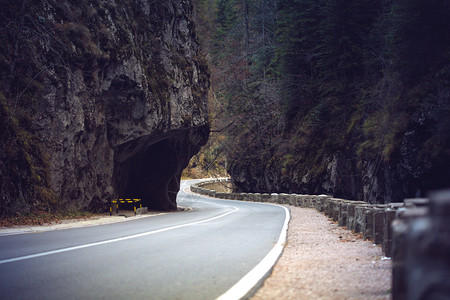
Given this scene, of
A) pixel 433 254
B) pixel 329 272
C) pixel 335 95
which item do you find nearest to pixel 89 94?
pixel 329 272

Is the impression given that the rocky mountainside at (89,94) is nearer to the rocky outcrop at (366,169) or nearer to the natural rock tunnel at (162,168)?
the natural rock tunnel at (162,168)

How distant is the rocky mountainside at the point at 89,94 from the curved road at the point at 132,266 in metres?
7.26

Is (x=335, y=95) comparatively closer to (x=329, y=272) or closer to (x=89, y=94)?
(x=89, y=94)

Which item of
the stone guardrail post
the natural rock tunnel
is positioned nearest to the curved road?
the stone guardrail post

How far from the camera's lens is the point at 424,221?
239 centimetres

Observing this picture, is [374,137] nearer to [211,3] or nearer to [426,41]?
[426,41]

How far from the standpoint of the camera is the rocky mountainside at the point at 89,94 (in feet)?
57.2

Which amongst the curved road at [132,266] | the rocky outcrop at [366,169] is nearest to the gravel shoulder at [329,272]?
the curved road at [132,266]

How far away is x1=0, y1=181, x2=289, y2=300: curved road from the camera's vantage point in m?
5.26

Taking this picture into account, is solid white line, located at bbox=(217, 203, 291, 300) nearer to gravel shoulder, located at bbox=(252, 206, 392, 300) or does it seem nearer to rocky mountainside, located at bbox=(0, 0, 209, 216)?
gravel shoulder, located at bbox=(252, 206, 392, 300)

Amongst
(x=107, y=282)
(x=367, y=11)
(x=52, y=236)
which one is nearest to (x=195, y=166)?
(x=367, y=11)

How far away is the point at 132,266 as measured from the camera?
6.90 m

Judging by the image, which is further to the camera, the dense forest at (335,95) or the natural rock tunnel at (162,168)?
the natural rock tunnel at (162,168)

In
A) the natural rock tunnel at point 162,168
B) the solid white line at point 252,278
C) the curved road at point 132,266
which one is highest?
the natural rock tunnel at point 162,168
